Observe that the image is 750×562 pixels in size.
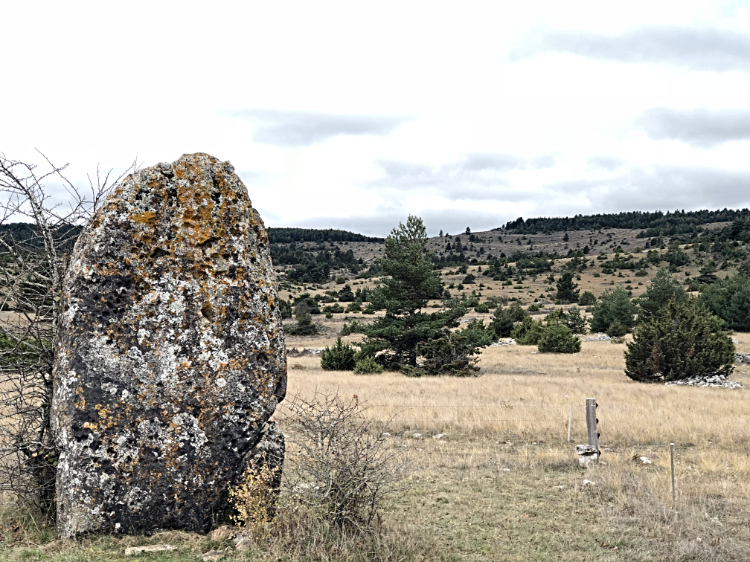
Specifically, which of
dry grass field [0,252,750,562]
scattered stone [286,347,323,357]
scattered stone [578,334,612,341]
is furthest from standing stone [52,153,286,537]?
scattered stone [578,334,612,341]

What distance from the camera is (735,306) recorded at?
138 ft

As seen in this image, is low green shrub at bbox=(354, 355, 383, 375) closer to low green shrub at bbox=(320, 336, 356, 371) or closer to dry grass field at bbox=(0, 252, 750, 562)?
low green shrub at bbox=(320, 336, 356, 371)

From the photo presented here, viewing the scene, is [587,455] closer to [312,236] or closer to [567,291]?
[567,291]

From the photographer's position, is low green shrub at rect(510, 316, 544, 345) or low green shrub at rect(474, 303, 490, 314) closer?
low green shrub at rect(510, 316, 544, 345)

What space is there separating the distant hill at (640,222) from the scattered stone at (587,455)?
120 m

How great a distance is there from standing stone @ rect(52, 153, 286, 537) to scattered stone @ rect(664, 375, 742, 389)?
18.9 m

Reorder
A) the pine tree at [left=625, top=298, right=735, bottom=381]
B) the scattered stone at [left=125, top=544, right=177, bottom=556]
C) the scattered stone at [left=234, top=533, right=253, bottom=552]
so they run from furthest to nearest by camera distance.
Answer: the pine tree at [left=625, top=298, right=735, bottom=381], the scattered stone at [left=234, top=533, right=253, bottom=552], the scattered stone at [left=125, top=544, right=177, bottom=556]

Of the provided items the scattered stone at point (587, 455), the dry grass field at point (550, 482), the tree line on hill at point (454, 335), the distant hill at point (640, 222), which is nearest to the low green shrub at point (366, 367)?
the tree line on hill at point (454, 335)

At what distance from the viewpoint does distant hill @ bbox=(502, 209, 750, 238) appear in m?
122

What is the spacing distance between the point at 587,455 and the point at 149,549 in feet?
22.2

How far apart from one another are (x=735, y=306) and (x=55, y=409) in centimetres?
4649

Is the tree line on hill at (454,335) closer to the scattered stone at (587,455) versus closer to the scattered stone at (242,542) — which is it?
the scattered stone at (587,455)

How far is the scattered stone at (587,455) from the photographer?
923 centimetres

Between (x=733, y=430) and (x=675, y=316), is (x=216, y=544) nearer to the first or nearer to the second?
(x=733, y=430)
